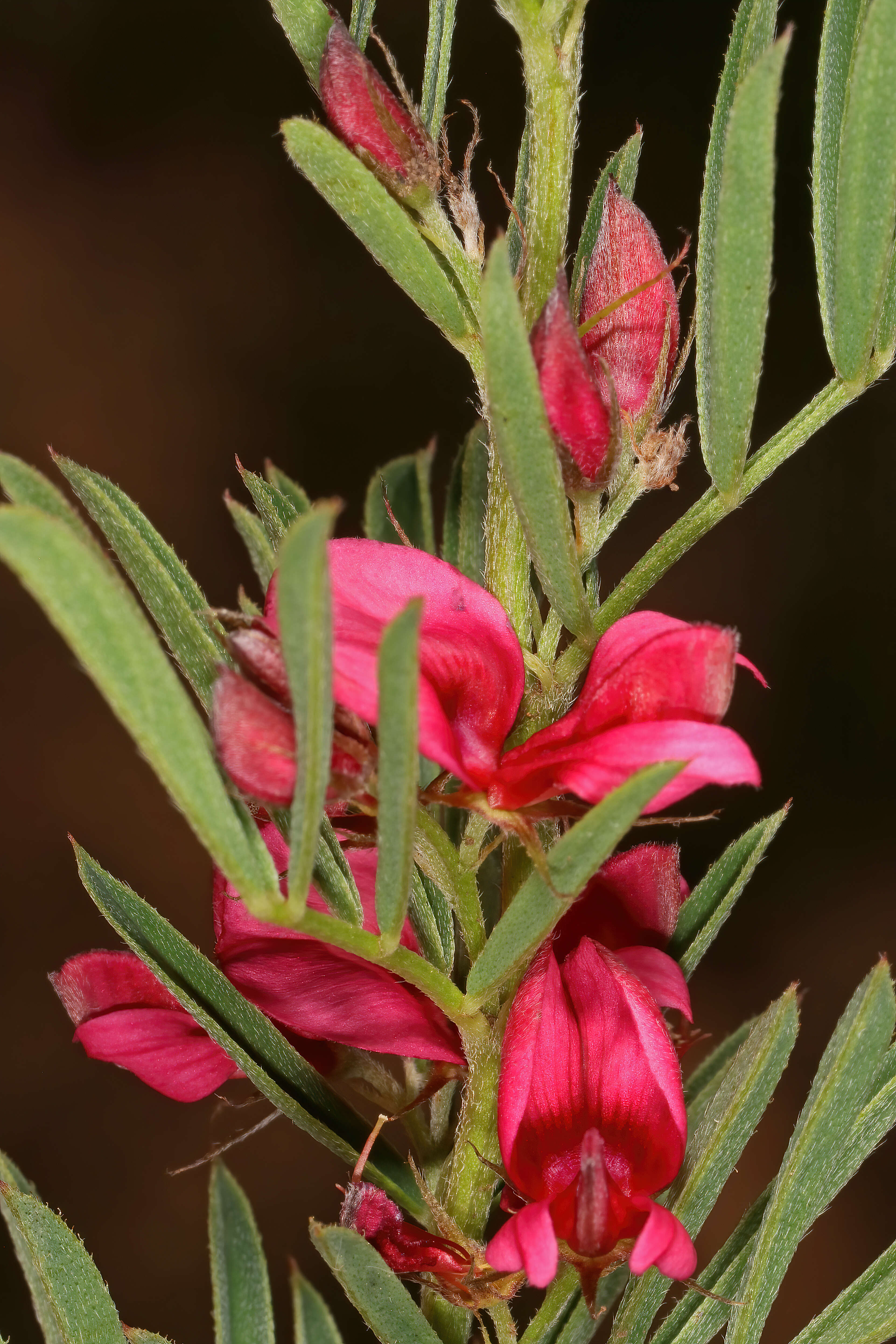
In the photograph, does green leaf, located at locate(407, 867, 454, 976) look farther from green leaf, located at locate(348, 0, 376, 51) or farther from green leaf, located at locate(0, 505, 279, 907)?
green leaf, located at locate(348, 0, 376, 51)

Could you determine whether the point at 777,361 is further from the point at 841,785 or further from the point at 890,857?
the point at 890,857

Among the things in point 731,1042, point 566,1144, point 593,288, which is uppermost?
point 593,288

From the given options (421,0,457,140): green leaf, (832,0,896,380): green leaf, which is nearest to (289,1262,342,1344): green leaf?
(832,0,896,380): green leaf

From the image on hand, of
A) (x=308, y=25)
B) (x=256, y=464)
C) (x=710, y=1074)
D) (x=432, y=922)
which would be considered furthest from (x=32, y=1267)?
(x=256, y=464)

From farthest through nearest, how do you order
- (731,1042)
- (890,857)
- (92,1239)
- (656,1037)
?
(890,857) < (92,1239) < (731,1042) < (656,1037)

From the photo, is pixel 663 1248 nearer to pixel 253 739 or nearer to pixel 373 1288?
pixel 373 1288

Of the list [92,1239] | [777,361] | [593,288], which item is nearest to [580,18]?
[593,288]
